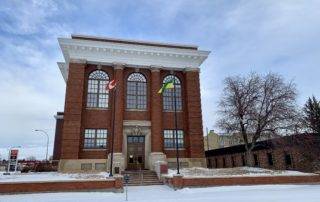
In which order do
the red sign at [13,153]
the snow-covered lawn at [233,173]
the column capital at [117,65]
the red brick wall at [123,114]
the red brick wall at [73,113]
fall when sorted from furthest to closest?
the red sign at [13,153] < the column capital at [117,65] < the red brick wall at [123,114] < the red brick wall at [73,113] < the snow-covered lawn at [233,173]

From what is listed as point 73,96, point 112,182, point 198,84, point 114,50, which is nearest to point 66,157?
point 73,96

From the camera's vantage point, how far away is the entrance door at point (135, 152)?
98.8ft

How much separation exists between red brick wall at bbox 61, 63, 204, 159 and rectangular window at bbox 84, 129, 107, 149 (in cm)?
43

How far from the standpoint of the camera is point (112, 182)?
A: 20.0 metres

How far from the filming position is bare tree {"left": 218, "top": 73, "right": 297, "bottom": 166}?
1120 inches

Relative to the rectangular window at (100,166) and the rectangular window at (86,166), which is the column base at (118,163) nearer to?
the rectangular window at (100,166)

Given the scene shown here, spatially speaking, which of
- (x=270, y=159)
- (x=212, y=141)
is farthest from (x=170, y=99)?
(x=212, y=141)

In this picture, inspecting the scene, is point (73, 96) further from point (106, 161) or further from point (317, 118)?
point (317, 118)

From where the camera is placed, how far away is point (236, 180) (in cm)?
2123

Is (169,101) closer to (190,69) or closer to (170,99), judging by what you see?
(170,99)

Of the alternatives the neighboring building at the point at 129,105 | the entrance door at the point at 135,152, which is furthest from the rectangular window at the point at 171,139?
the entrance door at the point at 135,152

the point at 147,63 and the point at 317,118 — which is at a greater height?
the point at 147,63

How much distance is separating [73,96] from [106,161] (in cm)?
745

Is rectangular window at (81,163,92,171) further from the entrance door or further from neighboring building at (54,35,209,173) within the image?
the entrance door
